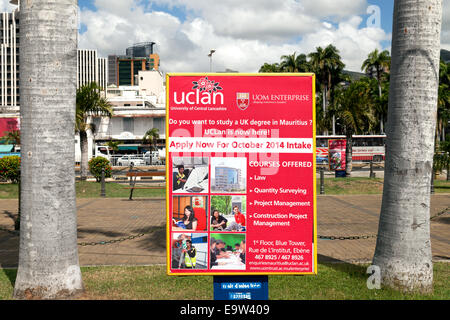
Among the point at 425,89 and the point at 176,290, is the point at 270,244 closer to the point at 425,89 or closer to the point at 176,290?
the point at 176,290

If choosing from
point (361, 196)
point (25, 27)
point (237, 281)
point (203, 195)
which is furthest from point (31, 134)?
point (361, 196)

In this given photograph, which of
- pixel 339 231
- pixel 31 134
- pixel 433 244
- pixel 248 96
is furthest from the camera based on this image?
pixel 339 231

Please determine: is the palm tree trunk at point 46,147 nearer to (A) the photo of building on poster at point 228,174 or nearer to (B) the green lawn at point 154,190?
(A) the photo of building on poster at point 228,174

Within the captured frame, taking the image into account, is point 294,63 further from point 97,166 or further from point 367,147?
point 97,166

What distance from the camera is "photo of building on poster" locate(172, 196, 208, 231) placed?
444cm

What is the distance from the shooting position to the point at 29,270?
503cm

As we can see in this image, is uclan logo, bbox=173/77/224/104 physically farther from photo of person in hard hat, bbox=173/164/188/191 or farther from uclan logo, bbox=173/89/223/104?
photo of person in hard hat, bbox=173/164/188/191

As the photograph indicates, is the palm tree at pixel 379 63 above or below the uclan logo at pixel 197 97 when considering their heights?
above

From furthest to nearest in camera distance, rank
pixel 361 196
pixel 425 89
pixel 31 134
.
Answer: pixel 361 196, pixel 425 89, pixel 31 134

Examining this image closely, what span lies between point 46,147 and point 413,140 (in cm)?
459

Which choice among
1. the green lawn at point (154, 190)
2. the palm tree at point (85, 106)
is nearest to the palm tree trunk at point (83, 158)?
the palm tree at point (85, 106)

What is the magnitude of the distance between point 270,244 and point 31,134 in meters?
3.04

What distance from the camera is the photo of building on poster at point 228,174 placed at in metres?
4.42

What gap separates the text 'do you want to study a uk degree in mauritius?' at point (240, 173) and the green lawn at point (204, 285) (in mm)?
1193
